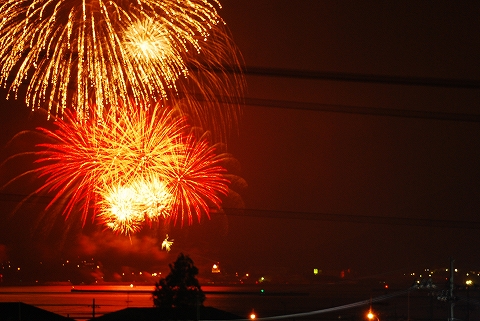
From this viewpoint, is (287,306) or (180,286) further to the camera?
(287,306)

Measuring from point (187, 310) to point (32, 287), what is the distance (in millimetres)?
82596

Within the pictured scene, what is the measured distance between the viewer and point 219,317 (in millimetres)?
28047

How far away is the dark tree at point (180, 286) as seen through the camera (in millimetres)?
21984

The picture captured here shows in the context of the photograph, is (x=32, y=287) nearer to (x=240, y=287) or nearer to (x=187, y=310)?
(x=240, y=287)

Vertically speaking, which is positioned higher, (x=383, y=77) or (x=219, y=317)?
(x=383, y=77)

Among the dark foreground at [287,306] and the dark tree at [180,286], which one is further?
the dark foreground at [287,306]

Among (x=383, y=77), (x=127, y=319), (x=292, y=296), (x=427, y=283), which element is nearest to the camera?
(x=383, y=77)

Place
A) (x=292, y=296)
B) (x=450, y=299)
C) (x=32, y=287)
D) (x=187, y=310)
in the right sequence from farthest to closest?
(x=292, y=296), (x=32, y=287), (x=187, y=310), (x=450, y=299)

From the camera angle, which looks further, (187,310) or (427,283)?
(187,310)

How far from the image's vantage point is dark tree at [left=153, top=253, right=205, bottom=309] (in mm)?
21984

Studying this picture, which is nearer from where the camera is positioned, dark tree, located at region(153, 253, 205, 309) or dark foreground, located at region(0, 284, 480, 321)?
dark tree, located at region(153, 253, 205, 309)

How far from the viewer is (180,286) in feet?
72.4

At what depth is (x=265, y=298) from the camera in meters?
118

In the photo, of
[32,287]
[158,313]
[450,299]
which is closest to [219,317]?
[158,313]
